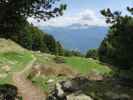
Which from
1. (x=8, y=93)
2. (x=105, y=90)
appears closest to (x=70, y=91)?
(x=105, y=90)

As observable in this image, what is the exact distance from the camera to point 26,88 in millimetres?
31516

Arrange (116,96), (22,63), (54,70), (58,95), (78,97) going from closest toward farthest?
(78,97) → (116,96) → (58,95) → (54,70) → (22,63)

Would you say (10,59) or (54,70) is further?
(10,59)

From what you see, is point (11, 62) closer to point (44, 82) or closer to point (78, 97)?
point (44, 82)

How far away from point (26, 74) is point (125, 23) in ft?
50.7

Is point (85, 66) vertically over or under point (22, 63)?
under

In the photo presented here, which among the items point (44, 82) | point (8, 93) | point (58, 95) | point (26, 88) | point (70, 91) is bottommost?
point (26, 88)

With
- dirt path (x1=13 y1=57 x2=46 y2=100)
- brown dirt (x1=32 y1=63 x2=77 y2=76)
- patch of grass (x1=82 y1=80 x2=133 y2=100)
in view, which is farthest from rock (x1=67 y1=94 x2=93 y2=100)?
brown dirt (x1=32 y1=63 x2=77 y2=76)

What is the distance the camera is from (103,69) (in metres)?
44.6

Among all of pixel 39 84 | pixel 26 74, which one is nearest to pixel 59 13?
pixel 39 84

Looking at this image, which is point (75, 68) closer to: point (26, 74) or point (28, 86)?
point (26, 74)

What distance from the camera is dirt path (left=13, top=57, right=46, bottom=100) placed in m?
29.0

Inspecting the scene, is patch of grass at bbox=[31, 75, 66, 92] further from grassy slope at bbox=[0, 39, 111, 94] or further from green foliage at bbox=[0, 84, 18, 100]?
green foliage at bbox=[0, 84, 18, 100]

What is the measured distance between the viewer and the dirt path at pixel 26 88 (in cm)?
2902
